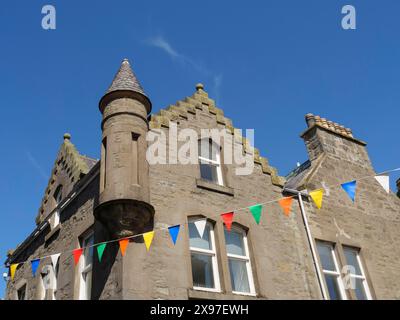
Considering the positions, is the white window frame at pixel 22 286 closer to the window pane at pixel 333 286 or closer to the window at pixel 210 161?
the window at pixel 210 161

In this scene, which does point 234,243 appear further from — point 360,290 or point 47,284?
point 47,284

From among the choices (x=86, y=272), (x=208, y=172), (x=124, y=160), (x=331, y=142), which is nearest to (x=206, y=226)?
(x=208, y=172)

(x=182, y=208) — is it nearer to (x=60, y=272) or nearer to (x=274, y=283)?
(x=274, y=283)

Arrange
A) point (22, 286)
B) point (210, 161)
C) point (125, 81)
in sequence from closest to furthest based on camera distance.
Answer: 1. point (125, 81)
2. point (210, 161)
3. point (22, 286)

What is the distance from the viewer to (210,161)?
46.0 ft

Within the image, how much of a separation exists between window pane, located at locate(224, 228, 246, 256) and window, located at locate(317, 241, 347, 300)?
2.76m

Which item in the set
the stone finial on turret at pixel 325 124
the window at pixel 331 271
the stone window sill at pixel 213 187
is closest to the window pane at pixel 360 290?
the window at pixel 331 271

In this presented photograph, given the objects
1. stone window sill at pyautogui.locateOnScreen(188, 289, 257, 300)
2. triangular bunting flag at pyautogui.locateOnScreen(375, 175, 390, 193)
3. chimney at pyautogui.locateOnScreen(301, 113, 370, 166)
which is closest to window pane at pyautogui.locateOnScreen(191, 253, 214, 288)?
stone window sill at pyautogui.locateOnScreen(188, 289, 257, 300)

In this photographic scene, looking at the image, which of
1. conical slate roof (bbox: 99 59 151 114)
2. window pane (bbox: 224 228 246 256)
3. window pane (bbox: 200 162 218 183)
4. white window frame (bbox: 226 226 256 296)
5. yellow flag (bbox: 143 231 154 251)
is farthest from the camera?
window pane (bbox: 200 162 218 183)

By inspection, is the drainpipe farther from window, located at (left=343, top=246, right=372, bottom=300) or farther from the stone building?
window, located at (left=343, top=246, right=372, bottom=300)

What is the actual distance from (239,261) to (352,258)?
4384 millimetres

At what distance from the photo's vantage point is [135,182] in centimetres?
1135

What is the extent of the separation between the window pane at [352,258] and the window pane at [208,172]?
4.78 m

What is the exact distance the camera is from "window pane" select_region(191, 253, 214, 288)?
37.3ft
